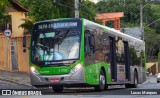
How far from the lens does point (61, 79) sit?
1775 cm

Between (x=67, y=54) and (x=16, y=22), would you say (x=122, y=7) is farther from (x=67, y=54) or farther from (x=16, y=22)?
(x=67, y=54)

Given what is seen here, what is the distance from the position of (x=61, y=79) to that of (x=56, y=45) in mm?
1460

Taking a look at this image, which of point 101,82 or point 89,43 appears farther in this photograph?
point 101,82

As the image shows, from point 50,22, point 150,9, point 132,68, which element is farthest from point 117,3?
point 50,22

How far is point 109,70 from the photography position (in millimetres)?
21188

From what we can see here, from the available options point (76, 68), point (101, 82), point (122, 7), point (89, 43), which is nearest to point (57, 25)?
point (89, 43)

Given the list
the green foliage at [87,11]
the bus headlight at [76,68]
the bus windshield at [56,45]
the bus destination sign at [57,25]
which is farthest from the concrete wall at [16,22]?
the bus headlight at [76,68]

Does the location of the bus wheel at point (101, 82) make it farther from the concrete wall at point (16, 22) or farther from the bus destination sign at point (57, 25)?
the concrete wall at point (16, 22)

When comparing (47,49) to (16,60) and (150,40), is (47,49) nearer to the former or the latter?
(16,60)

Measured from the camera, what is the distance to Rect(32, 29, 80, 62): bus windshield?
1784 cm

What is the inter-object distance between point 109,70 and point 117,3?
63932mm

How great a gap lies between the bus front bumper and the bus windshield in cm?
71

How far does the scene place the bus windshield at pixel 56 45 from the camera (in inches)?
703

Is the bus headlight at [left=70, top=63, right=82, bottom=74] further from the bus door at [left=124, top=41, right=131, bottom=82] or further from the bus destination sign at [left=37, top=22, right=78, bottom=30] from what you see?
the bus door at [left=124, top=41, right=131, bottom=82]
